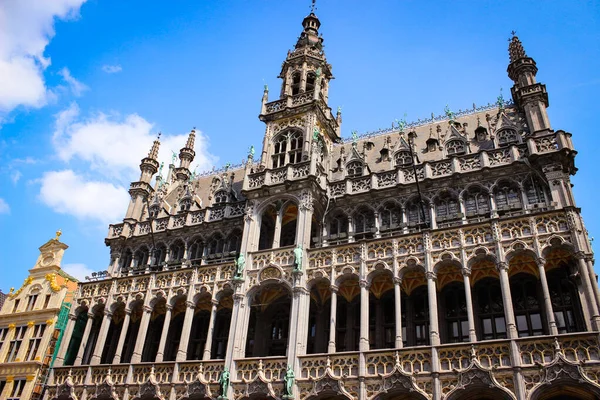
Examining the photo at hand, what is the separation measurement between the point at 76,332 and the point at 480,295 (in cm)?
2605

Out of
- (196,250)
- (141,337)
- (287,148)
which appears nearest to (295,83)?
(287,148)

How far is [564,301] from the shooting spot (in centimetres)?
2417

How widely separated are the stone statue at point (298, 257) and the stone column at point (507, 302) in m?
10.1

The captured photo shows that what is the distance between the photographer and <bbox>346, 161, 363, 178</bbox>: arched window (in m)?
33.9

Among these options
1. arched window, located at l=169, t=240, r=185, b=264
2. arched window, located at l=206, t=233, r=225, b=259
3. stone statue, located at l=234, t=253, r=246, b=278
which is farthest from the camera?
arched window, located at l=169, t=240, r=185, b=264

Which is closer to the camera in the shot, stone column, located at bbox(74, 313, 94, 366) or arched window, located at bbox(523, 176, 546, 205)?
arched window, located at bbox(523, 176, 546, 205)

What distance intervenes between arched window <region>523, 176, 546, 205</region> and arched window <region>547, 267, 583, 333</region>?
4.11 meters

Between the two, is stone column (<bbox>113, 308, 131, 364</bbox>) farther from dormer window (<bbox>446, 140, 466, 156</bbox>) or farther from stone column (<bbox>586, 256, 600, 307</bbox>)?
stone column (<bbox>586, 256, 600, 307</bbox>)

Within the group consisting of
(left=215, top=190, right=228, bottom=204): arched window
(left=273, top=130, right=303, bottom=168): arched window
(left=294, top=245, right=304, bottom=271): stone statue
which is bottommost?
(left=294, top=245, right=304, bottom=271): stone statue

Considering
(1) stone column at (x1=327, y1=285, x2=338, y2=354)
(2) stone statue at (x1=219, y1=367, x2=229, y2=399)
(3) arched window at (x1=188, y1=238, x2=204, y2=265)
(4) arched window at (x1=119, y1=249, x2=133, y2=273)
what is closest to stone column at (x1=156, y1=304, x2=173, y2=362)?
(3) arched window at (x1=188, y1=238, x2=204, y2=265)

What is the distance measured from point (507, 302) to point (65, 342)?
89.4ft

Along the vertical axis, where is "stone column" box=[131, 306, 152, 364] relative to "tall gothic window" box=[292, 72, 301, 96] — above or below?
below

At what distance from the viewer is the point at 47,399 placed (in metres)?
31.0

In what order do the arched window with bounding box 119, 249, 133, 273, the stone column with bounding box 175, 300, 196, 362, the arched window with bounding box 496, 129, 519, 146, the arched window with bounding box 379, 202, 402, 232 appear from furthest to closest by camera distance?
1. the arched window with bounding box 119, 249, 133, 273
2. the arched window with bounding box 496, 129, 519, 146
3. the arched window with bounding box 379, 202, 402, 232
4. the stone column with bounding box 175, 300, 196, 362
